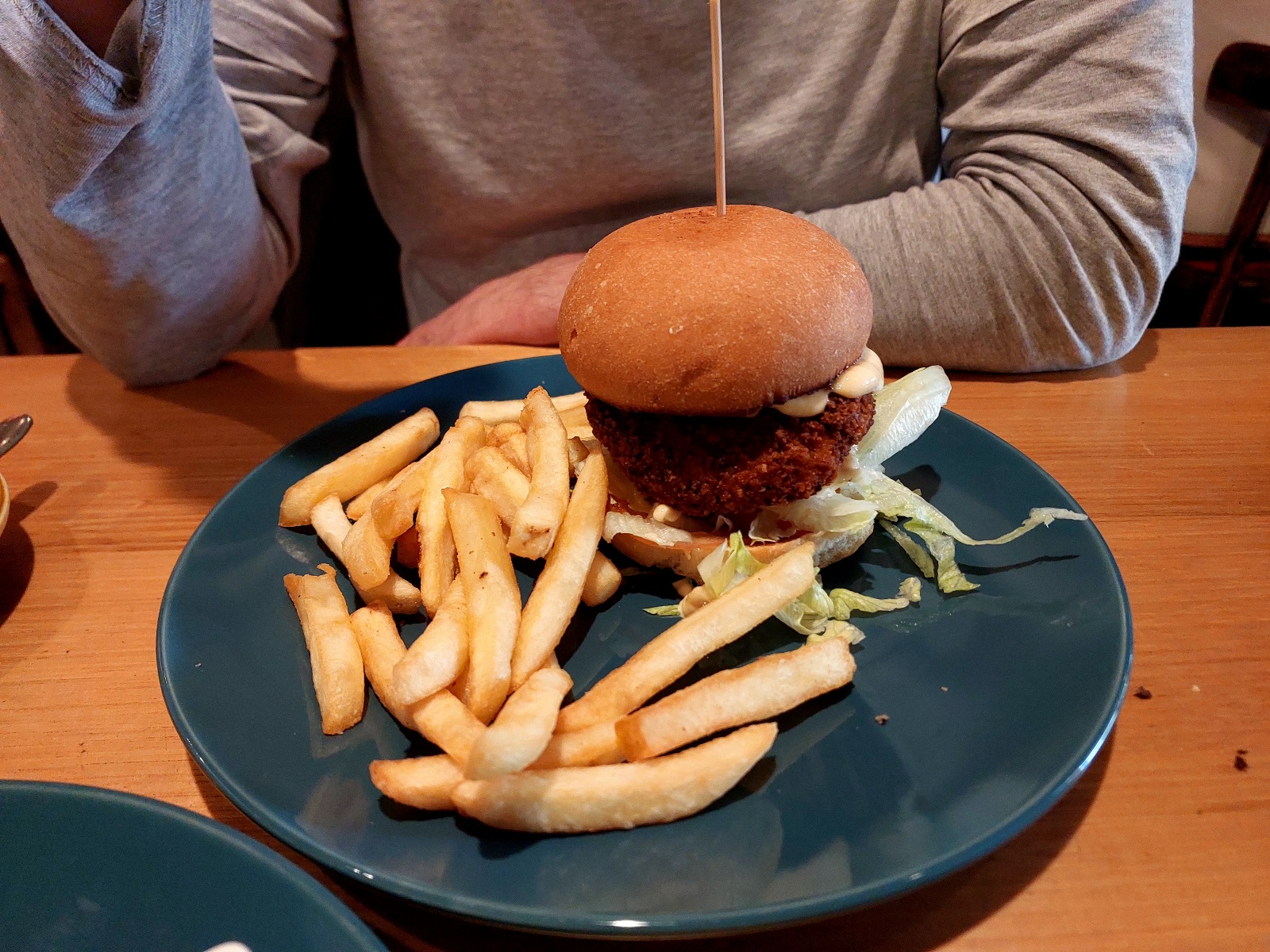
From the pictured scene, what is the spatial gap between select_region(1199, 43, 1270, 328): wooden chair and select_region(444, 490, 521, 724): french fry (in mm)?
3702

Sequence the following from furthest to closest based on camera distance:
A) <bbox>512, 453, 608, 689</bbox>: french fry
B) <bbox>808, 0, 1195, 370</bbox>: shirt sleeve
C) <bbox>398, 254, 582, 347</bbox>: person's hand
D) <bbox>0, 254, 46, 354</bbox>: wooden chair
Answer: <bbox>0, 254, 46, 354</bbox>: wooden chair, <bbox>398, 254, 582, 347</bbox>: person's hand, <bbox>808, 0, 1195, 370</bbox>: shirt sleeve, <bbox>512, 453, 608, 689</bbox>: french fry

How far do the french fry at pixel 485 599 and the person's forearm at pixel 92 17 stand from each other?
1058 millimetres

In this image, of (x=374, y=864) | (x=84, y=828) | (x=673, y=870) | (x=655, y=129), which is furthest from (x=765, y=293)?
(x=655, y=129)

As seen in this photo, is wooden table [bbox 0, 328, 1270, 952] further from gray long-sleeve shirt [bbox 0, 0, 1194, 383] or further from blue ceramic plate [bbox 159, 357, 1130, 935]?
gray long-sleeve shirt [bbox 0, 0, 1194, 383]

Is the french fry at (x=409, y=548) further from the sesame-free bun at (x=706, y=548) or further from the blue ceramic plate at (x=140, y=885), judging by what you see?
the blue ceramic plate at (x=140, y=885)

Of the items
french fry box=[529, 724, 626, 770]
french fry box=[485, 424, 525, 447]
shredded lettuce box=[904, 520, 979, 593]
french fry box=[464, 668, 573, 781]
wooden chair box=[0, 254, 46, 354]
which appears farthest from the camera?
wooden chair box=[0, 254, 46, 354]

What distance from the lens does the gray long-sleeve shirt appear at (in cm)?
178

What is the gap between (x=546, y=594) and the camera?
3.80 feet

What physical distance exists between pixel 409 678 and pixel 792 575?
1.67 feet

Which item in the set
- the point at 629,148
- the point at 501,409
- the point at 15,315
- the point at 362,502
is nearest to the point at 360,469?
the point at 362,502

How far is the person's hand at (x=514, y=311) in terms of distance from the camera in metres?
2.19

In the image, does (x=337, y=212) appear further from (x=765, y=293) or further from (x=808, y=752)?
(x=808, y=752)

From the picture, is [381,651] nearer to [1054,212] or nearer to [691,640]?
[691,640]

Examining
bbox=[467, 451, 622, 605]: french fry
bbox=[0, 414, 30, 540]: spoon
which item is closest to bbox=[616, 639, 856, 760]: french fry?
bbox=[467, 451, 622, 605]: french fry
